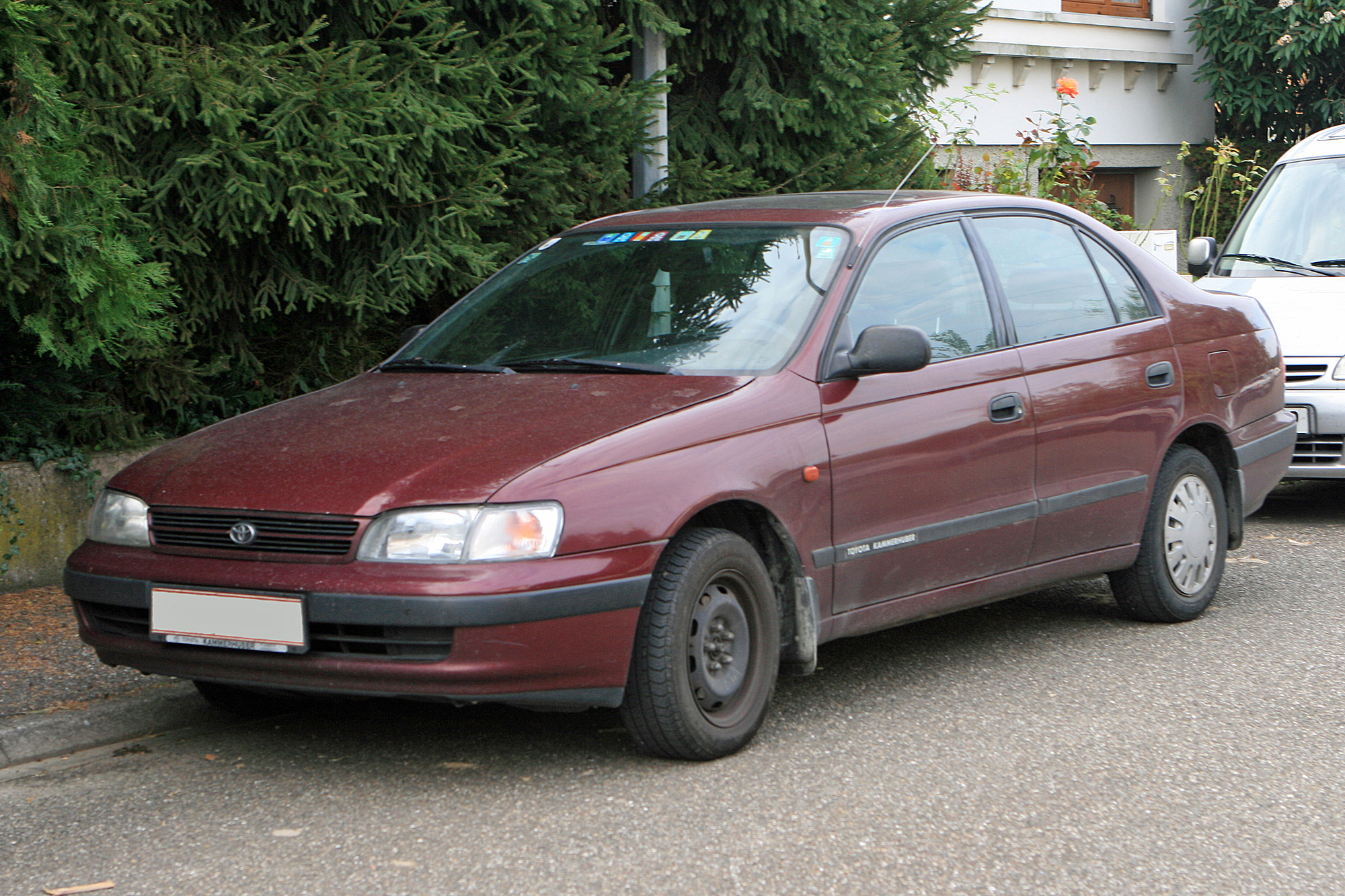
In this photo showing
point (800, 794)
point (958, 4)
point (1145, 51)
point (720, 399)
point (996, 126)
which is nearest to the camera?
point (800, 794)

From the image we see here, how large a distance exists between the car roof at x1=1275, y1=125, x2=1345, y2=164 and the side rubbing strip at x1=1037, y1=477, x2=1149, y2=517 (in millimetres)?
5217

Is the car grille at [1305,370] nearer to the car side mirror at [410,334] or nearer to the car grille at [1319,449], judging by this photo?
the car grille at [1319,449]

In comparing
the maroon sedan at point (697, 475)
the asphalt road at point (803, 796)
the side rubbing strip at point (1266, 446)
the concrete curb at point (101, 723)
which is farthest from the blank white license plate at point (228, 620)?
the side rubbing strip at point (1266, 446)

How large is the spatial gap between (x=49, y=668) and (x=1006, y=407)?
335 cm

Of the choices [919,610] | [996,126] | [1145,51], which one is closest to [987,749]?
[919,610]

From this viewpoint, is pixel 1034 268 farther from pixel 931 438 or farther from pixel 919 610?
pixel 919 610

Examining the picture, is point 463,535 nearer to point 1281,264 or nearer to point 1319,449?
point 1319,449

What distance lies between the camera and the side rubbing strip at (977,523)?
4.72m

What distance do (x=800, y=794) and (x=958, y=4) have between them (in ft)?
20.8

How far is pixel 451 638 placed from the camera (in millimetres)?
3936

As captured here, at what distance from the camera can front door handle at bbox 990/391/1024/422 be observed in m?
5.20

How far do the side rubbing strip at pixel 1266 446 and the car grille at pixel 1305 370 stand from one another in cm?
165

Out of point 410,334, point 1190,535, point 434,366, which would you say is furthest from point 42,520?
point 1190,535

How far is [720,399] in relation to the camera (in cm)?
448
